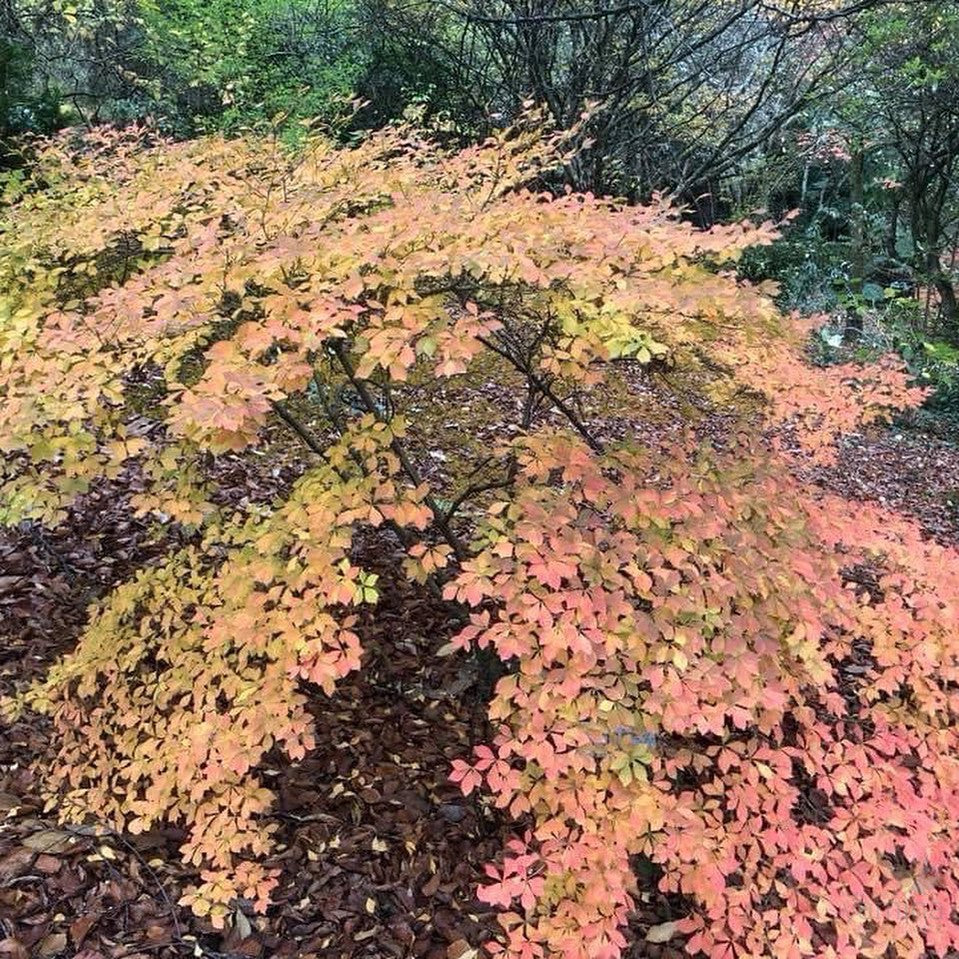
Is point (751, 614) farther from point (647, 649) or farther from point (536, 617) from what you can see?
point (536, 617)

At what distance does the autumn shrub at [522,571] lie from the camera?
194cm

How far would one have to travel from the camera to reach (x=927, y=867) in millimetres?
2598

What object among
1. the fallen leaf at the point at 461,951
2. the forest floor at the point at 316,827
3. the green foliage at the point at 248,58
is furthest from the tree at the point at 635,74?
the fallen leaf at the point at 461,951

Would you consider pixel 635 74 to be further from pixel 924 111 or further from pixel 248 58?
pixel 924 111

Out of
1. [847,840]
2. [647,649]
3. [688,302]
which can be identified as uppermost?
[688,302]

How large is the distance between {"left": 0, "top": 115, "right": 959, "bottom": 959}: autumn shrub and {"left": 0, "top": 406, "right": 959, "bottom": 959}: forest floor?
0.52 ft

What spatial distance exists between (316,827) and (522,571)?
5.20 ft

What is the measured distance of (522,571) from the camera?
6.69 ft

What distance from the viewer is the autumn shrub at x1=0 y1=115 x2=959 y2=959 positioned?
6.35 ft

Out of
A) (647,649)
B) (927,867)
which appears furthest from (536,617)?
(927,867)

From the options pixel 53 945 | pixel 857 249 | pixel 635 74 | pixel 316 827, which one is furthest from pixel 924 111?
pixel 53 945

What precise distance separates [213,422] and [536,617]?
93 centimetres

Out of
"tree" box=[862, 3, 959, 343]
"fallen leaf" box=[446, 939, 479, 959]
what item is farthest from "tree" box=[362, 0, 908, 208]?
"fallen leaf" box=[446, 939, 479, 959]

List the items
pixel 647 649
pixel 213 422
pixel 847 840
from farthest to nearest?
pixel 847 840
pixel 647 649
pixel 213 422
